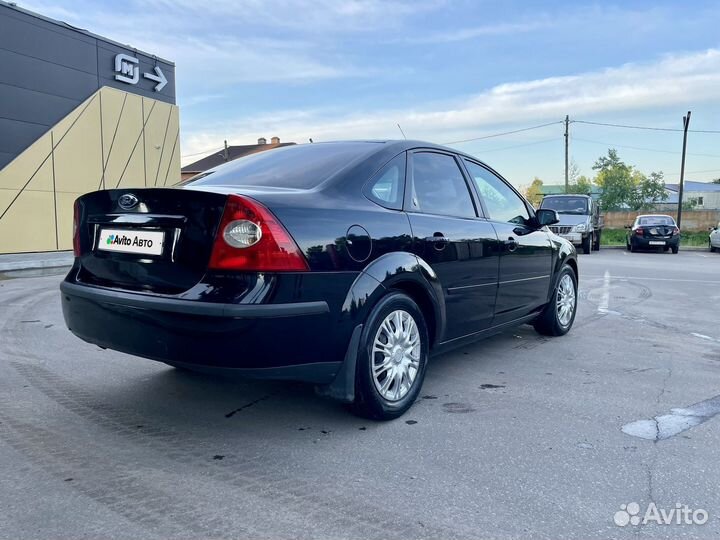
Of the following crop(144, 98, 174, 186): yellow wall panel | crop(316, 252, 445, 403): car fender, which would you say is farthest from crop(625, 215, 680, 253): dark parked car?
crop(316, 252, 445, 403): car fender

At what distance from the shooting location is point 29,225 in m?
16.2

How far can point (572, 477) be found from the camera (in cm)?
271

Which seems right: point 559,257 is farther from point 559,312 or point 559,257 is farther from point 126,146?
point 126,146

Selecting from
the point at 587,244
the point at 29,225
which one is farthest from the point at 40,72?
the point at 587,244

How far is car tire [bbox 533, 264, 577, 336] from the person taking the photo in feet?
18.2

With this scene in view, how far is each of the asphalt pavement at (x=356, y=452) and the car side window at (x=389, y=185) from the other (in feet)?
4.07

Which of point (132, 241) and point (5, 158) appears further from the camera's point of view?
point (5, 158)

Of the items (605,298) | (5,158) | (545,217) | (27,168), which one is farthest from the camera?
(27,168)

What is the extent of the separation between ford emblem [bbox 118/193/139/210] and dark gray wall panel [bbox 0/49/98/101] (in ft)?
49.7

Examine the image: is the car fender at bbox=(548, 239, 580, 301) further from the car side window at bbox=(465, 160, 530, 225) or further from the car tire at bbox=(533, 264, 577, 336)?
the car side window at bbox=(465, 160, 530, 225)

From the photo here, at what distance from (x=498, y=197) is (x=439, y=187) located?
91 cm

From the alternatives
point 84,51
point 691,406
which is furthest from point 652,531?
point 84,51

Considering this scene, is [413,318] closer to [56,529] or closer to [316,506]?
[316,506]

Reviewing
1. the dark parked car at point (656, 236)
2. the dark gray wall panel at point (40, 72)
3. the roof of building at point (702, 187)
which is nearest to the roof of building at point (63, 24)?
the dark gray wall panel at point (40, 72)
